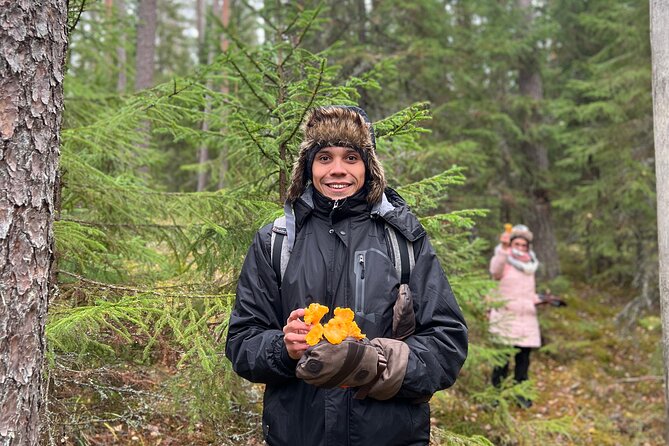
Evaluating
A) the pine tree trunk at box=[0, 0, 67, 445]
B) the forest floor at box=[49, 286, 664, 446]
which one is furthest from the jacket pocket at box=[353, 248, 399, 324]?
the forest floor at box=[49, 286, 664, 446]

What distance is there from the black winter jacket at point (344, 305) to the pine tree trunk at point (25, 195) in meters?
0.86

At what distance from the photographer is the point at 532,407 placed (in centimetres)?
798

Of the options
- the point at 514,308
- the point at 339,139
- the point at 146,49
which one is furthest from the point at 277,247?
the point at 146,49

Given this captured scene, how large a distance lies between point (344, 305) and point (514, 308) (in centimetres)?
594

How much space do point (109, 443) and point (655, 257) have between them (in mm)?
9108

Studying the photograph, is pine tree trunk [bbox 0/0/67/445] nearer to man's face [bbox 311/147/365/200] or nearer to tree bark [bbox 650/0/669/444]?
man's face [bbox 311/147/365/200]

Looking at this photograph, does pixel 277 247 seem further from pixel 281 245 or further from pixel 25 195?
pixel 25 195

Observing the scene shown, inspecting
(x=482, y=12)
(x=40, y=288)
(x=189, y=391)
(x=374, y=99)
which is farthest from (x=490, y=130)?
(x=40, y=288)

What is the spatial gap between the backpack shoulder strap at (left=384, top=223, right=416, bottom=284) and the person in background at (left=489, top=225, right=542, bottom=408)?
5.31 meters

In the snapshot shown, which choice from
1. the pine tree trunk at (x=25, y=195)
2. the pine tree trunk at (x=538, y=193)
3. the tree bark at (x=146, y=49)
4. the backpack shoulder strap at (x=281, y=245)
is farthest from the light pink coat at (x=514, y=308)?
the tree bark at (x=146, y=49)

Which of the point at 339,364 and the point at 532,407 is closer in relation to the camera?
the point at 339,364

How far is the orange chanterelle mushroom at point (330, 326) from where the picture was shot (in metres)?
2.01

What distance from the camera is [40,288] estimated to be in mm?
2346

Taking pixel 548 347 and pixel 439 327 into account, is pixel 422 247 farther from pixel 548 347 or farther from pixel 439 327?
pixel 548 347
